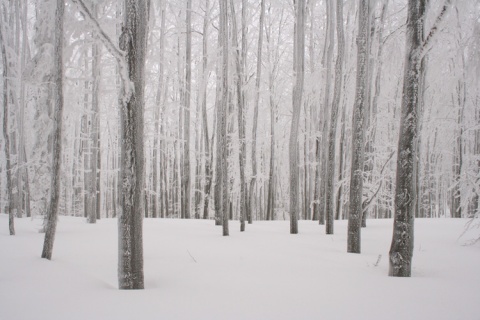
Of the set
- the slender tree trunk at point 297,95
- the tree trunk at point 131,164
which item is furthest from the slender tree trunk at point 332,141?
the tree trunk at point 131,164

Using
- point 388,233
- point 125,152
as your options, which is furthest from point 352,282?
point 388,233

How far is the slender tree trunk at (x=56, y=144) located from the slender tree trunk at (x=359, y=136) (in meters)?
5.05

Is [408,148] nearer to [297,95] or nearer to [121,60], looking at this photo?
[121,60]

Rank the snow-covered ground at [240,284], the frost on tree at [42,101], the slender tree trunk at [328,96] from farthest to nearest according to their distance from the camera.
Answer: the slender tree trunk at [328,96]
the frost on tree at [42,101]
the snow-covered ground at [240,284]

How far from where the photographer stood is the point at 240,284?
11.9 ft

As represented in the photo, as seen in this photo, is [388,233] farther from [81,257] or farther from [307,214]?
[307,214]

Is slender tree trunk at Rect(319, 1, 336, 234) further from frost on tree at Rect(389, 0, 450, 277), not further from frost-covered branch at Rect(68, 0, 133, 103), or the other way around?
frost-covered branch at Rect(68, 0, 133, 103)

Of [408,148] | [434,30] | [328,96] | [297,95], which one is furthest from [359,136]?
[328,96]

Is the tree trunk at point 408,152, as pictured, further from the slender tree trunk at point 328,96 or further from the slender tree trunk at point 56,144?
the slender tree trunk at point 56,144

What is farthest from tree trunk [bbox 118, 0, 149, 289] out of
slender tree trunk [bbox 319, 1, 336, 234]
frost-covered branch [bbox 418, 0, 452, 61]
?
slender tree trunk [bbox 319, 1, 336, 234]

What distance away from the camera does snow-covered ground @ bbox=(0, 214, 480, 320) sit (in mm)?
2766

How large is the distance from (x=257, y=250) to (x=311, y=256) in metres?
1.10

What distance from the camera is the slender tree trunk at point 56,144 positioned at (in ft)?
15.9

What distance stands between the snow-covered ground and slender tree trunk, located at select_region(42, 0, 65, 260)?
37 centimetres
